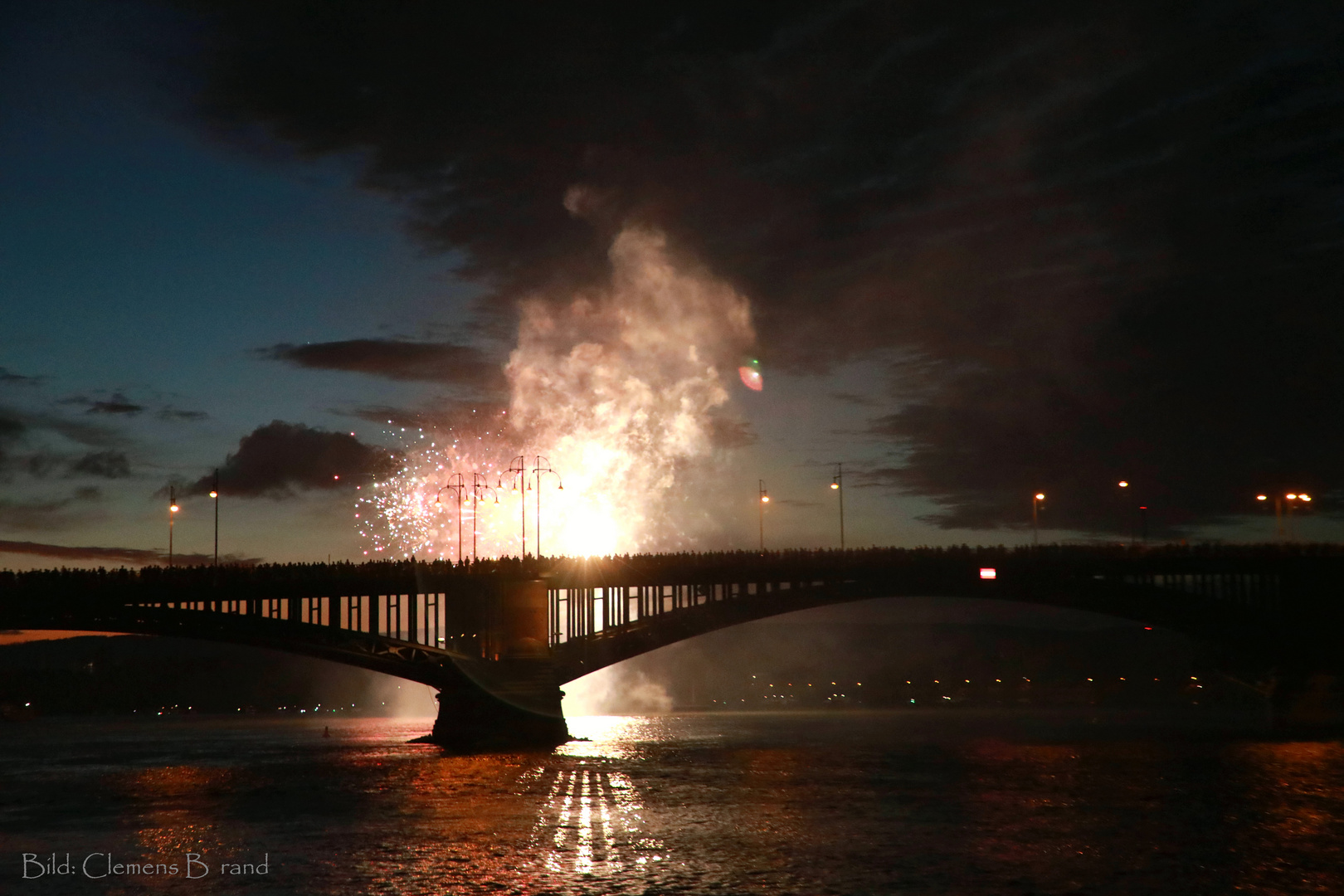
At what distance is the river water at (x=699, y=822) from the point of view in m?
42.7

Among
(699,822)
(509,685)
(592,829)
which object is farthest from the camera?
(509,685)

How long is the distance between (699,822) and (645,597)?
64451 millimetres

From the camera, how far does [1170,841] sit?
168 ft

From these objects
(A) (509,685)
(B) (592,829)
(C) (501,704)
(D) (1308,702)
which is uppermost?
(A) (509,685)

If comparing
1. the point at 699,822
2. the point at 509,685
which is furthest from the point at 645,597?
the point at 699,822

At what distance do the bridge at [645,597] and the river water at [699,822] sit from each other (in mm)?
8383

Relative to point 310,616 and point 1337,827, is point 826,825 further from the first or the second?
point 310,616

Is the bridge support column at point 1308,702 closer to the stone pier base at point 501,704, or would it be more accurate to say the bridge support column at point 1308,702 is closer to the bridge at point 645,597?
the bridge at point 645,597

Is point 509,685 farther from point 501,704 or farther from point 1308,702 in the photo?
point 1308,702

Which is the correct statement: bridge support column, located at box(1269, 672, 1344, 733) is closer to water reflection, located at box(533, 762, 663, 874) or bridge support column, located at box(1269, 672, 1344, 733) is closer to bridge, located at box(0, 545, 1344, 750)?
bridge, located at box(0, 545, 1344, 750)

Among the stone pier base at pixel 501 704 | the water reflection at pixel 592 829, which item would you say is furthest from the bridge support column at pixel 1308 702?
the water reflection at pixel 592 829

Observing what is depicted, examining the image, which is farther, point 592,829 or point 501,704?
point 501,704

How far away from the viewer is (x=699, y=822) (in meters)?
57.7

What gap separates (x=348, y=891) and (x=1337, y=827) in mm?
41991
